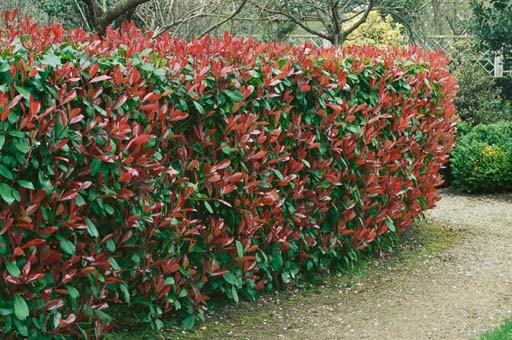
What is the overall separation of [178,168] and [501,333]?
2.29 metres

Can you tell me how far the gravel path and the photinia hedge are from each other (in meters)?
0.33

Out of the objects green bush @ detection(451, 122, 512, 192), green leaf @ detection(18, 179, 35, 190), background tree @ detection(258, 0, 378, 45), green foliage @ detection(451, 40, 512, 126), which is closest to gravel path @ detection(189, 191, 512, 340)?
green leaf @ detection(18, 179, 35, 190)

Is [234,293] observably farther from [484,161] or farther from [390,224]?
[484,161]

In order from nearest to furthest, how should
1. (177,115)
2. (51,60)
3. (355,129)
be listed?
(51,60)
(177,115)
(355,129)

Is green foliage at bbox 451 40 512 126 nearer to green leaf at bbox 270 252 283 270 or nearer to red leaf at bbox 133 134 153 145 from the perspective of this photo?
green leaf at bbox 270 252 283 270

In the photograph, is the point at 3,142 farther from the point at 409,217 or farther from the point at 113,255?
the point at 409,217

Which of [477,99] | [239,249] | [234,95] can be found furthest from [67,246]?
[477,99]

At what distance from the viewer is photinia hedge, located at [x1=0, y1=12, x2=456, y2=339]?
3.69 meters

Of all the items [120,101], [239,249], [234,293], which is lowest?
[234,293]

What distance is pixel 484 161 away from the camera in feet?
33.5

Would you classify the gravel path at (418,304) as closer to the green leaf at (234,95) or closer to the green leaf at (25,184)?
the green leaf at (234,95)

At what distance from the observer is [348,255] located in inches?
246

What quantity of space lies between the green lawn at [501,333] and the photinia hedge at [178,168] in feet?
5.05

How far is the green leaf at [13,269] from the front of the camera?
3559 millimetres
